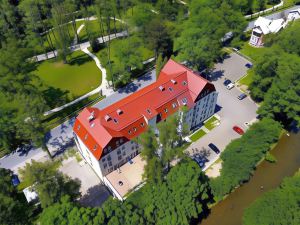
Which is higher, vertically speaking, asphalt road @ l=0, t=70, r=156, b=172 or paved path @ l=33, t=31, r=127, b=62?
paved path @ l=33, t=31, r=127, b=62

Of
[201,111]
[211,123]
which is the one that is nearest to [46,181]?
[201,111]

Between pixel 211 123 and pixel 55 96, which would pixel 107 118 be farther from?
pixel 55 96

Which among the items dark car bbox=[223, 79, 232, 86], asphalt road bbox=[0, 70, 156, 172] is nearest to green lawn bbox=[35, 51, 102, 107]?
asphalt road bbox=[0, 70, 156, 172]

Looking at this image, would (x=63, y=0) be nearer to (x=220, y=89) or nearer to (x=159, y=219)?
(x=220, y=89)

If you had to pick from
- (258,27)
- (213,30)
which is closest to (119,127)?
(213,30)

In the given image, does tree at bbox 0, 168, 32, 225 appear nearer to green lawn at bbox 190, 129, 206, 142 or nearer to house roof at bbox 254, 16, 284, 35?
green lawn at bbox 190, 129, 206, 142
